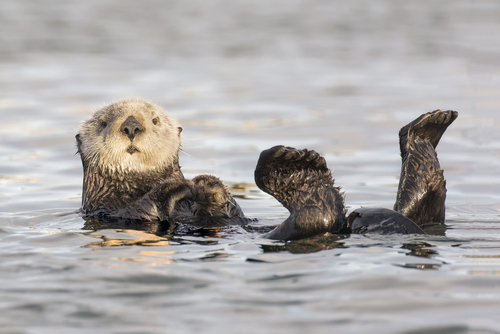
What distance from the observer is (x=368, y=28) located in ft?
71.5

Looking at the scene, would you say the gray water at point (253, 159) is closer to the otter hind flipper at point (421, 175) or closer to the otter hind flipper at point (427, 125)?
the otter hind flipper at point (421, 175)

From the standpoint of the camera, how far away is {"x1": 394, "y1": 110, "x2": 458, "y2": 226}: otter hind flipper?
14.5 ft

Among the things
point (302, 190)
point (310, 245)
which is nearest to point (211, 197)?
point (302, 190)

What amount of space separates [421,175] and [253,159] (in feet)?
13.8

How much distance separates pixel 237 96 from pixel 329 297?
32.9 feet

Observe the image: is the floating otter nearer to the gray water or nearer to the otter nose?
the otter nose

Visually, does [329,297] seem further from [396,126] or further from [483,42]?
[483,42]

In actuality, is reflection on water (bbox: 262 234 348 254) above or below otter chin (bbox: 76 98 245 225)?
below

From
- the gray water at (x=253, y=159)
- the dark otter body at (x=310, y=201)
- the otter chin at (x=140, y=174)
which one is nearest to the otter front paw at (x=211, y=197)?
the otter chin at (x=140, y=174)

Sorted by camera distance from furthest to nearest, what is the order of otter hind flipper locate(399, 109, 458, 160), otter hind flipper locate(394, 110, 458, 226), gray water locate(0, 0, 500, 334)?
otter hind flipper locate(399, 109, 458, 160) → otter hind flipper locate(394, 110, 458, 226) → gray water locate(0, 0, 500, 334)

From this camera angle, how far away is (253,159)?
845 cm

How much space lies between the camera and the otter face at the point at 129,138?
16.3 feet

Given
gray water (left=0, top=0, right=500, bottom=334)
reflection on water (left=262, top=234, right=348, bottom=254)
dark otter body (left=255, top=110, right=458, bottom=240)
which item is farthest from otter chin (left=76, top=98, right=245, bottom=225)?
reflection on water (left=262, top=234, right=348, bottom=254)

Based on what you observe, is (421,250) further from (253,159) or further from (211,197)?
(253,159)
